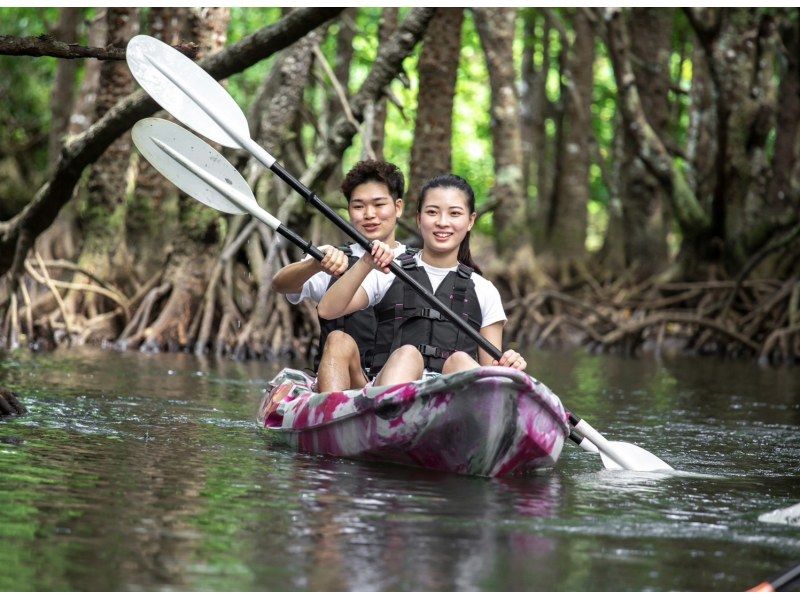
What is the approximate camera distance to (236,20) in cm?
2223

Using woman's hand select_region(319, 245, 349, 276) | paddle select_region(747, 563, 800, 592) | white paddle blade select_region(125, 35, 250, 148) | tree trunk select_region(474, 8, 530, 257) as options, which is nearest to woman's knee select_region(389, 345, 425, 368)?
woman's hand select_region(319, 245, 349, 276)

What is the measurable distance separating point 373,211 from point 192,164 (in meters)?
0.78

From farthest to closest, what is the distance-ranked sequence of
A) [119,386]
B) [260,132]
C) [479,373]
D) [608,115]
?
[608,115] → [260,132] → [119,386] → [479,373]

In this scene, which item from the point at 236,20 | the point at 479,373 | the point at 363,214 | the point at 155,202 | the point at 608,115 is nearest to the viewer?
the point at 479,373

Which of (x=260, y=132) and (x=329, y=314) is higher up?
(x=260, y=132)

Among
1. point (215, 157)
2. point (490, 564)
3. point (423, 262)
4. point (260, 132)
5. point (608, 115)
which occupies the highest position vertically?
point (608, 115)

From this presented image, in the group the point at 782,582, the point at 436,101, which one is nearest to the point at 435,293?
the point at 782,582

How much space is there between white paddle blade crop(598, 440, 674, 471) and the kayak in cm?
49

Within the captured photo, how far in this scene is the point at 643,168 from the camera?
15.7 metres

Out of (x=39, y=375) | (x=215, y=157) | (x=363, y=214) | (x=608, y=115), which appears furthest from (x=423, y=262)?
(x=608, y=115)

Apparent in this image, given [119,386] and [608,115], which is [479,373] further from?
[608,115]

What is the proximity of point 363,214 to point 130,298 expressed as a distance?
608 cm

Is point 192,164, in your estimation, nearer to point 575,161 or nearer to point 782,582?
point 782,582

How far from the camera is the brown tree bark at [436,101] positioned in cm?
1187
